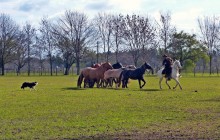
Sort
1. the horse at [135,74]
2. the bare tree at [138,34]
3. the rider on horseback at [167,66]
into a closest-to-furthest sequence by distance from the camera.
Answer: the rider on horseback at [167,66]
the horse at [135,74]
the bare tree at [138,34]

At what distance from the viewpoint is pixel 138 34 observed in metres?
98.6

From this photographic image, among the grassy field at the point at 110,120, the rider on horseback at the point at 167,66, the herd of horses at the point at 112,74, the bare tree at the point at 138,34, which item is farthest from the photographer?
the bare tree at the point at 138,34

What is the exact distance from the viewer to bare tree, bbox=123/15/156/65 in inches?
3890

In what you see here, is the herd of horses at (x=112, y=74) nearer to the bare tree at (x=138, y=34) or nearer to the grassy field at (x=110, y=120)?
the grassy field at (x=110, y=120)

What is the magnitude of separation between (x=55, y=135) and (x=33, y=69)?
10501 centimetres

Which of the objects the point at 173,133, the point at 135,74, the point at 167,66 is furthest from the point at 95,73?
the point at 173,133

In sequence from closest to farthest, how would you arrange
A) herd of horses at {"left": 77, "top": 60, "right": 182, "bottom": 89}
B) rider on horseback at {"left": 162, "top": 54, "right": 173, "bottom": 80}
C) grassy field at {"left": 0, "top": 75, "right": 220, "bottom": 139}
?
grassy field at {"left": 0, "top": 75, "right": 220, "bottom": 139}, rider on horseback at {"left": 162, "top": 54, "right": 173, "bottom": 80}, herd of horses at {"left": 77, "top": 60, "right": 182, "bottom": 89}

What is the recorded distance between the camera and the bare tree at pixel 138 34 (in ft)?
324

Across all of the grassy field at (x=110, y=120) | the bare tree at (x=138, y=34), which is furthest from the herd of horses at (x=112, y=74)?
the bare tree at (x=138, y=34)

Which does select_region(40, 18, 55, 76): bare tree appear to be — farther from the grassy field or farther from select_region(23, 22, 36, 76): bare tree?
the grassy field

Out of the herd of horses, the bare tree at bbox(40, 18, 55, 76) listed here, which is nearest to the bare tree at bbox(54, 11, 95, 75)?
the bare tree at bbox(40, 18, 55, 76)

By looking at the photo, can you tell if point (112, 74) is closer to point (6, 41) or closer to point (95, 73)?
point (95, 73)

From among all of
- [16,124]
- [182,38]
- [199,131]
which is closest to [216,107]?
[199,131]

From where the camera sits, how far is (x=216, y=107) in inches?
824
